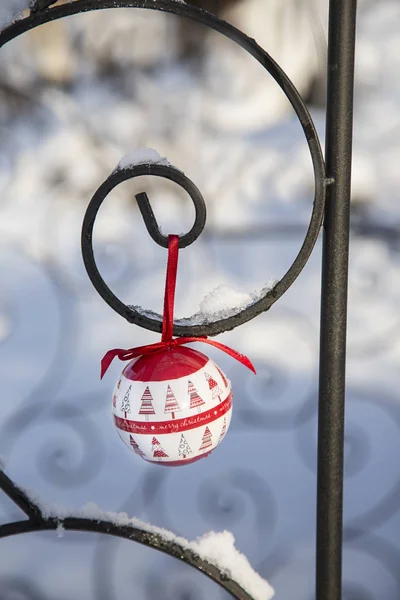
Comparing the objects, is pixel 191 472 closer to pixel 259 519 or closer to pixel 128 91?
pixel 259 519

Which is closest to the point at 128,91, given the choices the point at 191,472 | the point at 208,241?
the point at 208,241

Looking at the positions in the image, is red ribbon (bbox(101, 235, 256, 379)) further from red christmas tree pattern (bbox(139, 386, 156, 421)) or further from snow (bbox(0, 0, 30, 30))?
snow (bbox(0, 0, 30, 30))

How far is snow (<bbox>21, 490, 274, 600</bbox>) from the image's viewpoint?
17.9 inches

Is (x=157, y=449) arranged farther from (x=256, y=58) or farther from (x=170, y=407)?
(x=256, y=58)

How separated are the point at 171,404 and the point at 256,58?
235mm

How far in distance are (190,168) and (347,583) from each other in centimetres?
57

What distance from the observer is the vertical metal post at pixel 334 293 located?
1.32 ft

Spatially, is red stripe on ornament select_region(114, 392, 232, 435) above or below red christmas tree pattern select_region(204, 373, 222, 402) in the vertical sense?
below

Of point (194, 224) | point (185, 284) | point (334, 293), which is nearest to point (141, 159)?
point (194, 224)

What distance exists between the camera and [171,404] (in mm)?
432

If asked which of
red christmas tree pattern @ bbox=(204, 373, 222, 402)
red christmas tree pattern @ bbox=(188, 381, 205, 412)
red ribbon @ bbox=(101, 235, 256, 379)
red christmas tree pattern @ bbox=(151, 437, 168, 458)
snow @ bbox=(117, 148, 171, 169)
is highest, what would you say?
snow @ bbox=(117, 148, 171, 169)

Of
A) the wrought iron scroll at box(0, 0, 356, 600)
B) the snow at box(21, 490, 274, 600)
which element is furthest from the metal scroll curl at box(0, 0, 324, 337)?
the snow at box(21, 490, 274, 600)

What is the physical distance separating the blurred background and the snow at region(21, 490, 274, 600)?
1.15ft

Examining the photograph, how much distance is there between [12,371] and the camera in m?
0.83
